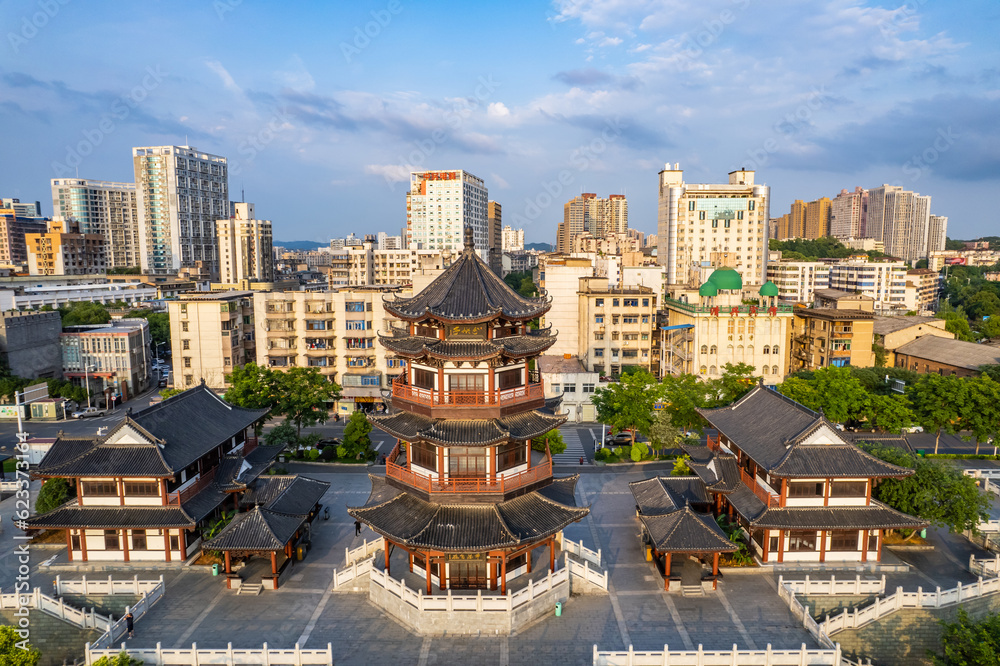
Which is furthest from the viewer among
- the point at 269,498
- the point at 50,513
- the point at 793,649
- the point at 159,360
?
the point at 159,360

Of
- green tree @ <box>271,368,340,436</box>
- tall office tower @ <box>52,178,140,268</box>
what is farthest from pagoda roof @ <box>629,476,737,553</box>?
tall office tower @ <box>52,178,140,268</box>

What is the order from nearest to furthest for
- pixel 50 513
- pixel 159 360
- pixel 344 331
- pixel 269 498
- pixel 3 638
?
pixel 3 638
pixel 50 513
pixel 269 498
pixel 344 331
pixel 159 360

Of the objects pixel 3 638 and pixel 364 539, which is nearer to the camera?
pixel 3 638

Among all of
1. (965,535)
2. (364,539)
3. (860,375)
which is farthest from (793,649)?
(860,375)

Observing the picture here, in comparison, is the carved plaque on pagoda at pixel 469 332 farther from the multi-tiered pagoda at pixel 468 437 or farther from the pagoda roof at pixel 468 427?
the pagoda roof at pixel 468 427

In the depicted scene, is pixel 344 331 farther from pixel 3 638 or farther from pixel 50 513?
pixel 3 638

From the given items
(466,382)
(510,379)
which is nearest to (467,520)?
(466,382)

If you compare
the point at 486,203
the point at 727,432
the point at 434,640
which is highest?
the point at 486,203
